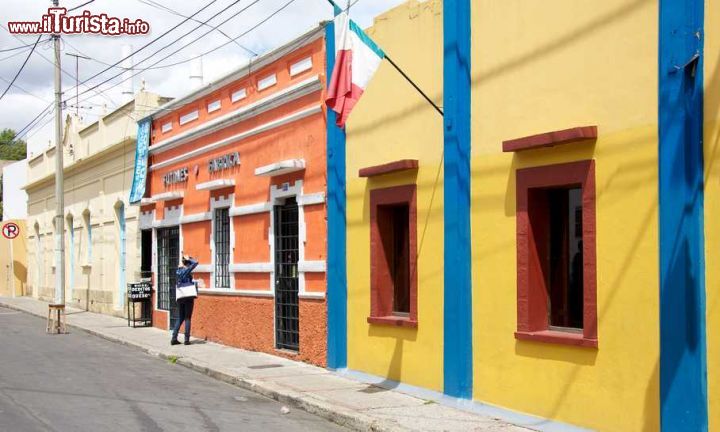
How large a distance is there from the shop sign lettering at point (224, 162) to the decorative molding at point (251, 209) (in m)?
0.94

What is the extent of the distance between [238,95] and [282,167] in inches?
131

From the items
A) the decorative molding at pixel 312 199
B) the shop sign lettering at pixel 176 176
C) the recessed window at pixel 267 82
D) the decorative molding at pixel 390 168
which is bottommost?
the decorative molding at pixel 312 199

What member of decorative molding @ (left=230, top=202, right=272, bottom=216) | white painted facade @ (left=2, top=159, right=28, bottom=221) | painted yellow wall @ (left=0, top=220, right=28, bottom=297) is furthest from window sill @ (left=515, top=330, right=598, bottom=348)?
white painted facade @ (left=2, top=159, right=28, bottom=221)

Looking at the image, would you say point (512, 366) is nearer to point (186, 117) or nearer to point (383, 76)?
point (383, 76)

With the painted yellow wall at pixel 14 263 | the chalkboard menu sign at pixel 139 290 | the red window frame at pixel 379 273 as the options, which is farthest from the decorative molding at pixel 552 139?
the painted yellow wall at pixel 14 263

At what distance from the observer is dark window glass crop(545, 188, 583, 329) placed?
8.80m

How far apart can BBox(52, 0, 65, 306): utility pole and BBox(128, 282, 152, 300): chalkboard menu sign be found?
2.10m

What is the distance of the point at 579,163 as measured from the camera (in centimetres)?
837

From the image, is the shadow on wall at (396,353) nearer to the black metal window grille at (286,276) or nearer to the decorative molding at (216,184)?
the black metal window grille at (286,276)

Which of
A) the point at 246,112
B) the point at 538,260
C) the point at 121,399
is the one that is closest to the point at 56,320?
the point at 246,112

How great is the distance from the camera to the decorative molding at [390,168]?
11.0 m

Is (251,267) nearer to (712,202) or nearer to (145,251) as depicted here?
(145,251)

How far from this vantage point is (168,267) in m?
20.6

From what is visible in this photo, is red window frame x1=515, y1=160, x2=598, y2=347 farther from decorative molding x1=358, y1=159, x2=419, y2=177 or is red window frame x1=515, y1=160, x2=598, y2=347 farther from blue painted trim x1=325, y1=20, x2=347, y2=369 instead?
blue painted trim x1=325, y1=20, x2=347, y2=369
